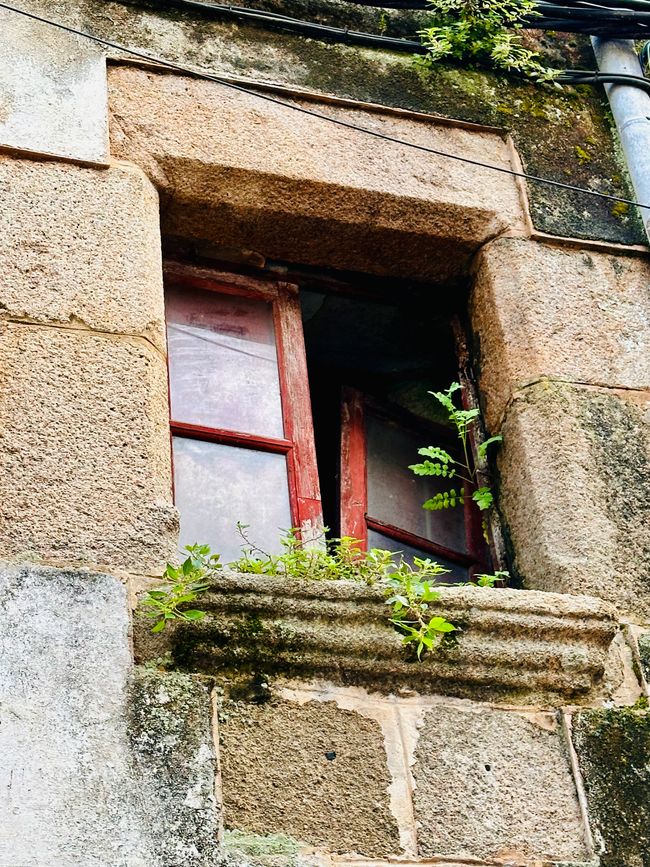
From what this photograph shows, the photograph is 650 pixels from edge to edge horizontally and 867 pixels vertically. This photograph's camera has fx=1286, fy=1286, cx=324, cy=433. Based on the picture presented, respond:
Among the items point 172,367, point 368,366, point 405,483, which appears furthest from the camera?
point 368,366

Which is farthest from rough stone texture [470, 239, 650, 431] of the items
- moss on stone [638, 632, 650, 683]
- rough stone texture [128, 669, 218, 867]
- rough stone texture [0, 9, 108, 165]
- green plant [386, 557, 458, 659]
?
rough stone texture [128, 669, 218, 867]

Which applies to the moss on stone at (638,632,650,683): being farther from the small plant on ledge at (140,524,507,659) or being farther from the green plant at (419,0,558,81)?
the green plant at (419,0,558,81)

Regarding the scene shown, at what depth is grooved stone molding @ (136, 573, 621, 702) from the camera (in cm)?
273

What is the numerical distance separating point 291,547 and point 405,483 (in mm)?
919

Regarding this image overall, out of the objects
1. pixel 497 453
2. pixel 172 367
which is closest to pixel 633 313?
pixel 497 453

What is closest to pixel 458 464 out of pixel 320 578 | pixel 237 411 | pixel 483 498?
pixel 483 498

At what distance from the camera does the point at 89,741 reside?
250 centimetres

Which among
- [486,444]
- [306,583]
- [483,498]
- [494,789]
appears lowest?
[494,789]

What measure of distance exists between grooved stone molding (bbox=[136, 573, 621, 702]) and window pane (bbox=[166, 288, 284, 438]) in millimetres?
810

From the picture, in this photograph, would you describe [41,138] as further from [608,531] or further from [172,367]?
[608,531]

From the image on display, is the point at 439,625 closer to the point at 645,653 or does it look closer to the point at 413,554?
the point at 645,653

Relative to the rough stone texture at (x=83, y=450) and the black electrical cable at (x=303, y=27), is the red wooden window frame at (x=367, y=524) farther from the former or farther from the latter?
the black electrical cable at (x=303, y=27)

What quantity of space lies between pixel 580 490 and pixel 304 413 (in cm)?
79

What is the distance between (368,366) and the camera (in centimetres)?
434
